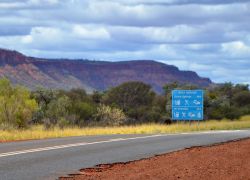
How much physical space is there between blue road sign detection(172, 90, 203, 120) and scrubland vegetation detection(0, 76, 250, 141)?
911mm

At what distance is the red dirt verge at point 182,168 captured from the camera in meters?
14.3

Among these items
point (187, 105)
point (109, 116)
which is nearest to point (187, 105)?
point (187, 105)

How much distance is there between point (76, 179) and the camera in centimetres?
1383

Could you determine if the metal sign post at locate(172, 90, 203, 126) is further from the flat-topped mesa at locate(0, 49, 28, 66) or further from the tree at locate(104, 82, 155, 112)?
the flat-topped mesa at locate(0, 49, 28, 66)

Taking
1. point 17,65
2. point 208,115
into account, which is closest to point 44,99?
point 208,115

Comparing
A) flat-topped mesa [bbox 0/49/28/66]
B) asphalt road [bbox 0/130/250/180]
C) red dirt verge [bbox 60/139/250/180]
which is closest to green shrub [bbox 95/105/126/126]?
asphalt road [bbox 0/130/250/180]

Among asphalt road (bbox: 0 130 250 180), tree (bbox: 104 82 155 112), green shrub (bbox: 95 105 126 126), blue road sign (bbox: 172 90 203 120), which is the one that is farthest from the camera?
tree (bbox: 104 82 155 112)

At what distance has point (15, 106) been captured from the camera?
4238 cm

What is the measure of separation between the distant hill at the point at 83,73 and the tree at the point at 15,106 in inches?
3529

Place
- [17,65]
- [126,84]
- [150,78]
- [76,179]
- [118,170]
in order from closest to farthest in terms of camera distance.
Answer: [76,179]
[118,170]
[126,84]
[17,65]
[150,78]

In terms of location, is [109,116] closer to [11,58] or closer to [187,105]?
[187,105]

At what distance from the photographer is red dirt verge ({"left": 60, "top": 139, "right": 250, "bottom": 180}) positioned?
1434 centimetres

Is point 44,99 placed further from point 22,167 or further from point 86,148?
point 22,167

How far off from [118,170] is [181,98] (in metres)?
31.6
